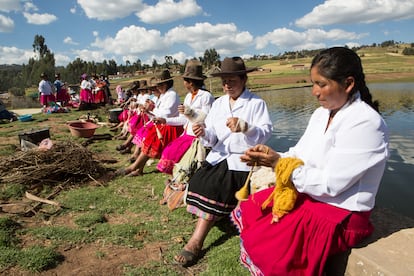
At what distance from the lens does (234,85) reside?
10.8ft

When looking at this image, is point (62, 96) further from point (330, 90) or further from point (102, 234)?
point (330, 90)

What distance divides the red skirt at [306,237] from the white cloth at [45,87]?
16041 mm

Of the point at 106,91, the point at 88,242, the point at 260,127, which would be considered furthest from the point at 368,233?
the point at 106,91

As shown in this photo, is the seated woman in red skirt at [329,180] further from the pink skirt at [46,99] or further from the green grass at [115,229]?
the pink skirt at [46,99]

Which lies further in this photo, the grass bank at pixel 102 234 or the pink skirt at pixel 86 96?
the pink skirt at pixel 86 96

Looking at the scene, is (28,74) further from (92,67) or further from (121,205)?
(121,205)

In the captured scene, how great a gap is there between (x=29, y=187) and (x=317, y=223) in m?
4.52

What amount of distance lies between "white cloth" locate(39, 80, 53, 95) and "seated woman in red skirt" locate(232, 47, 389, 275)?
52.1 feet

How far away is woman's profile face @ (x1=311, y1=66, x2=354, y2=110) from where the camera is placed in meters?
1.96

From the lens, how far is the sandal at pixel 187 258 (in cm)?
290

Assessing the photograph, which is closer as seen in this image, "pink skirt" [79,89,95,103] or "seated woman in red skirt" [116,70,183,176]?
"seated woman in red skirt" [116,70,183,176]

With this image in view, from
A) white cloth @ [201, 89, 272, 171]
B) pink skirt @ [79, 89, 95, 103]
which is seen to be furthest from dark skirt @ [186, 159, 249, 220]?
pink skirt @ [79, 89, 95, 103]

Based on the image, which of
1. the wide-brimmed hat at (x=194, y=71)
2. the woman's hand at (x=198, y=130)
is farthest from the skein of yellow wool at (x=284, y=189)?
the wide-brimmed hat at (x=194, y=71)

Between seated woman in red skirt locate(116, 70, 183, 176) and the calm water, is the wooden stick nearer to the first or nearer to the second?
seated woman in red skirt locate(116, 70, 183, 176)
